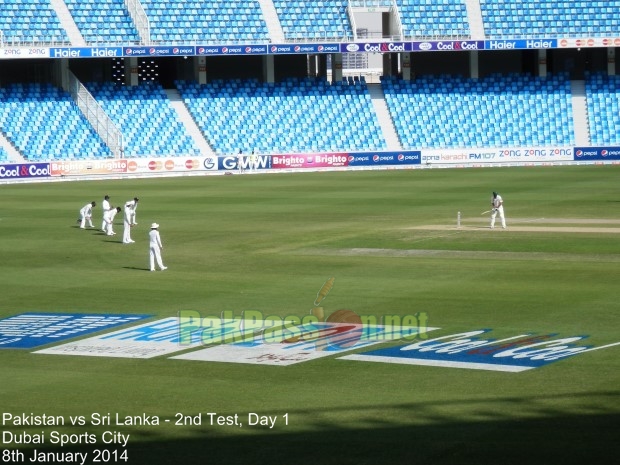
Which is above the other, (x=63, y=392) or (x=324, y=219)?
(x=324, y=219)

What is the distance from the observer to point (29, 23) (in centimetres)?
6781

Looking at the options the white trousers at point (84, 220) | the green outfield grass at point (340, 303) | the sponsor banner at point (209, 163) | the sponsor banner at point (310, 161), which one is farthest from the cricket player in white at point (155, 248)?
the sponsor banner at point (310, 161)

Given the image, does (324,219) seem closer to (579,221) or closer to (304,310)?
(579,221)

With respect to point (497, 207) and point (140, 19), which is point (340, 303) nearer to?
point (497, 207)

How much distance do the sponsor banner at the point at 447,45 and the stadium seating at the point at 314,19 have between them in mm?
4400

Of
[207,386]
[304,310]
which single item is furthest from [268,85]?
[207,386]

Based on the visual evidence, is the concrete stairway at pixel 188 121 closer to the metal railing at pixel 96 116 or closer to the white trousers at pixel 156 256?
the metal railing at pixel 96 116

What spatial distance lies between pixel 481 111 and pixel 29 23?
2720cm

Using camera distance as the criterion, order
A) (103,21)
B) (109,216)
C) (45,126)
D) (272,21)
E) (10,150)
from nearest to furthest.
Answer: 1. (109,216)
2. (10,150)
3. (45,126)
4. (103,21)
5. (272,21)

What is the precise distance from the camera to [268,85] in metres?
73.7

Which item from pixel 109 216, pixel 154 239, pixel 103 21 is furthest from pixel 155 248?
pixel 103 21

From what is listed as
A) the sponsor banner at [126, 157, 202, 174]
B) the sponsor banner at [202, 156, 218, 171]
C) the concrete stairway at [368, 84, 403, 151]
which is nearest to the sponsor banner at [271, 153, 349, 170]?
the sponsor banner at [202, 156, 218, 171]

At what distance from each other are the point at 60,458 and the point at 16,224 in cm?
2911

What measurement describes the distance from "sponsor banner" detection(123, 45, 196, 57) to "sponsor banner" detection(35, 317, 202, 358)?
4676cm
